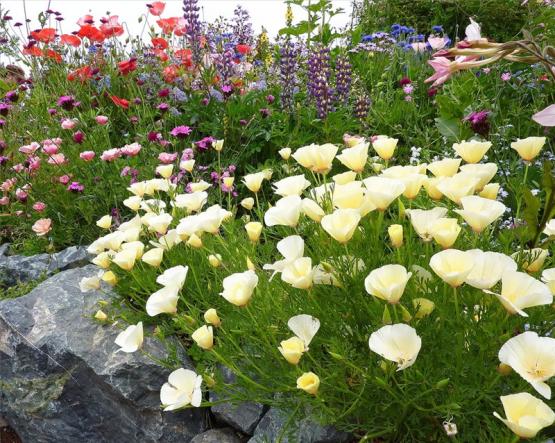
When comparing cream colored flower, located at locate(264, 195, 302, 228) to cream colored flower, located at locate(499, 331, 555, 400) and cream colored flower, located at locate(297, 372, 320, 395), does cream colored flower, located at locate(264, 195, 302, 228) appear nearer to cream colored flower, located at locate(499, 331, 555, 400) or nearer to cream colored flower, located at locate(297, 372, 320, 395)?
cream colored flower, located at locate(297, 372, 320, 395)

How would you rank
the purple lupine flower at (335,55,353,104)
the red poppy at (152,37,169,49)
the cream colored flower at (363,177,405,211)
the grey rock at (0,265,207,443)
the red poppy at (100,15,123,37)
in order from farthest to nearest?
the red poppy at (100,15,123,37), the red poppy at (152,37,169,49), the purple lupine flower at (335,55,353,104), the grey rock at (0,265,207,443), the cream colored flower at (363,177,405,211)

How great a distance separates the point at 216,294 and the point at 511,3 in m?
5.40

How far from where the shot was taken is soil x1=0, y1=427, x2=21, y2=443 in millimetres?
3299

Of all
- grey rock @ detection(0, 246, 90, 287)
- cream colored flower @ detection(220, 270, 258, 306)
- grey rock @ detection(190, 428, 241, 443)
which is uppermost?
cream colored flower @ detection(220, 270, 258, 306)

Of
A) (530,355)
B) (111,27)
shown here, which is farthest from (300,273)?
(111,27)

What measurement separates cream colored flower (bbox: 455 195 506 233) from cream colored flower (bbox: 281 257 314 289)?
0.45 m

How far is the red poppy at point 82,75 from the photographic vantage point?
16.1 ft

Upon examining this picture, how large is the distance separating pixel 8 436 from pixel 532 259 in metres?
2.86

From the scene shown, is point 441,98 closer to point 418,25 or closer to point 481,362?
point 481,362

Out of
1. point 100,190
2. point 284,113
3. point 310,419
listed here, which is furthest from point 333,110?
point 310,419

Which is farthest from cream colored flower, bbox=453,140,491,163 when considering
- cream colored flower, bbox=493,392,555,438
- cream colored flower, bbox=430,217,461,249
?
cream colored flower, bbox=493,392,555,438

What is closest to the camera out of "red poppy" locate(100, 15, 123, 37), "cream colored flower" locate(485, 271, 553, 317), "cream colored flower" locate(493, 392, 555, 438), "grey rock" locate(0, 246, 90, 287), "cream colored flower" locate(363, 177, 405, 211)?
"cream colored flower" locate(493, 392, 555, 438)

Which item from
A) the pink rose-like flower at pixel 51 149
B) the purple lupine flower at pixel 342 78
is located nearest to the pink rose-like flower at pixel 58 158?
the pink rose-like flower at pixel 51 149

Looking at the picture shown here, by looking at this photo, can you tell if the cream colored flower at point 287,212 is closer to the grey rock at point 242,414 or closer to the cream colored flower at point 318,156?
the cream colored flower at point 318,156
